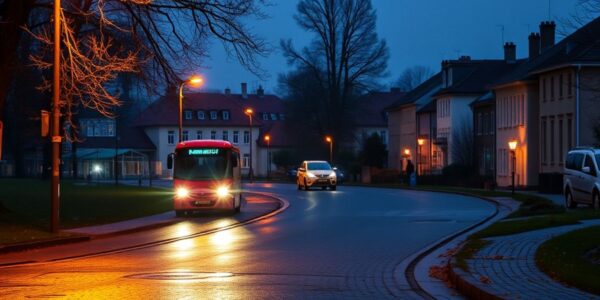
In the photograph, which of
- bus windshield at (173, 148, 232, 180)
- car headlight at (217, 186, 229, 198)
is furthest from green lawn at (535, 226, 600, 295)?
bus windshield at (173, 148, 232, 180)

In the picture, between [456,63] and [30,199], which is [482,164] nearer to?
[456,63]

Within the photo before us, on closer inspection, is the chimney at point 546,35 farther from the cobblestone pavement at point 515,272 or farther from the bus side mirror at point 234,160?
the cobblestone pavement at point 515,272

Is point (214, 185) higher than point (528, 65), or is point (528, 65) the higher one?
point (528, 65)

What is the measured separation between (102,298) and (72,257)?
6503 millimetres

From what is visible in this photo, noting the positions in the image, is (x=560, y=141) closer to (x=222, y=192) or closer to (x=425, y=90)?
(x=222, y=192)

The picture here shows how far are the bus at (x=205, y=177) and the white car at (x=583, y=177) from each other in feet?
37.5

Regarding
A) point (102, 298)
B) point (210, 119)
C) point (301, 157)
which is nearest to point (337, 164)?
point (301, 157)

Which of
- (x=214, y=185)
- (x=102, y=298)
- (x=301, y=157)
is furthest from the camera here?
(x=301, y=157)

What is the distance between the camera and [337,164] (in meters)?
90.4

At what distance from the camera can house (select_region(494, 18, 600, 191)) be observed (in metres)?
50.0

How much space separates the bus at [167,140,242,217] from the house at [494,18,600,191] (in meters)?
19.3

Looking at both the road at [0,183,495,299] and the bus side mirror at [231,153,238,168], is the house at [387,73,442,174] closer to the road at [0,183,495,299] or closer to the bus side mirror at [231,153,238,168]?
the bus side mirror at [231,153,238,168]

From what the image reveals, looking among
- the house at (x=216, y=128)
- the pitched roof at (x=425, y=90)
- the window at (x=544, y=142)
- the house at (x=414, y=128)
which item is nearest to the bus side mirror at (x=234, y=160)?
the window at (x=544, y=142)

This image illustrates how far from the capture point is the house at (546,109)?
5000 cm
